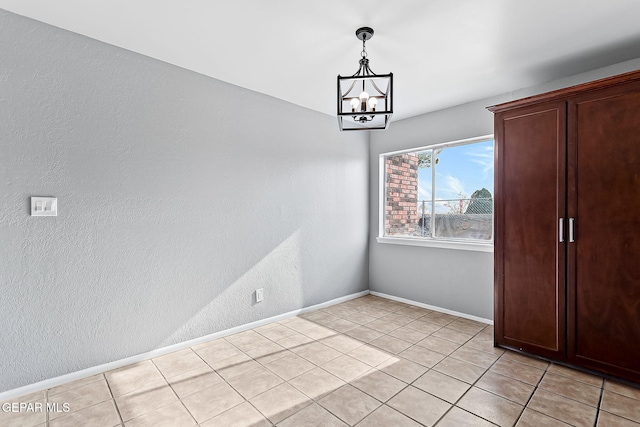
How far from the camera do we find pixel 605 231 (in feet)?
7.17

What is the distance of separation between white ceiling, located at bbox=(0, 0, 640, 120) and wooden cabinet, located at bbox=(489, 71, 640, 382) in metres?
0.41

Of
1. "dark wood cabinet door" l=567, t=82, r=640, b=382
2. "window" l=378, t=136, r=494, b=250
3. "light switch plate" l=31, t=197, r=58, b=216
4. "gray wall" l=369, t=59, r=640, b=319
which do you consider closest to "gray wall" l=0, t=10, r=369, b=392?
"light switch plate" l=31, t=197, r=58, b=216

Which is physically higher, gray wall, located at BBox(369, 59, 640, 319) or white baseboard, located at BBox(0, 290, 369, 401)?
gray wall, located at BBox(369, 59, 640, 319)

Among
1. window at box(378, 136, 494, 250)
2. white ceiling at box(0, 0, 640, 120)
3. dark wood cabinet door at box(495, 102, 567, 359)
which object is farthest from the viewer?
window at box(378, 136, 494, 250)

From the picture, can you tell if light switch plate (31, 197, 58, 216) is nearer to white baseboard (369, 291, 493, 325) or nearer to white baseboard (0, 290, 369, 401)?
white baseboard (0, 290, 369, 401)

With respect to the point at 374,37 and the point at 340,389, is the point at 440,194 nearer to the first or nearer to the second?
the point at 374,37

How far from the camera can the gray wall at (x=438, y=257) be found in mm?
3307

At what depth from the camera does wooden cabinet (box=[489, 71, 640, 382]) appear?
210cm

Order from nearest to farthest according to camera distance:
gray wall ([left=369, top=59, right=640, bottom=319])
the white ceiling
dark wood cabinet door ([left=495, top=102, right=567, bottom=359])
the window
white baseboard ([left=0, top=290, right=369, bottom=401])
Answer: the white ceiling
white baseboard ([left=0, top=290, right=369, bottom=401])
dark wood cabinet door ([left=495, top=102, right=567, bottom=359])
gray wall ([left=369, top=59, right=640, bottom=319])
the window

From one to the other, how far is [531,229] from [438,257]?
128cm

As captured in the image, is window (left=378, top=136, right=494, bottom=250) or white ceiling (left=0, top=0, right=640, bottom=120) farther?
window (left=378, top=136, right=494, bottom=250)

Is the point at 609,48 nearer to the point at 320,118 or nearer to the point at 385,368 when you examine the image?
the point at 320,118

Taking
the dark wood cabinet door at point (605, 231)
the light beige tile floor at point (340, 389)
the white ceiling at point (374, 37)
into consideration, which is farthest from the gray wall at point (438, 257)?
the dark wood cabinet door at point (605, 231)

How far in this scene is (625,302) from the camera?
6.91ft
